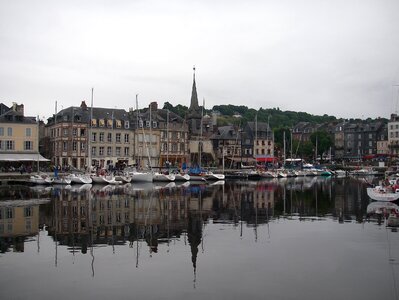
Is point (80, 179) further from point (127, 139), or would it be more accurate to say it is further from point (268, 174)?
point (268, 174)

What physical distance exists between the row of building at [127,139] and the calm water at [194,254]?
127 ft

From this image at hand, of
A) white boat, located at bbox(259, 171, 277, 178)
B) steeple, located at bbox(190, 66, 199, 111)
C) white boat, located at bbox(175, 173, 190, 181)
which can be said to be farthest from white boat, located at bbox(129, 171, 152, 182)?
steeple, located at bbox(190, 66, 199, 111)

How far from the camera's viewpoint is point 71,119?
7481cm

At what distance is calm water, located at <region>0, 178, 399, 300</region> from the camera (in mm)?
13180

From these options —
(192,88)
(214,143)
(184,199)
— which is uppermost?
(192,88)

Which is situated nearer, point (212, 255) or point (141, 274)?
point (141, 274)

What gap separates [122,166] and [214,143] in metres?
24.2

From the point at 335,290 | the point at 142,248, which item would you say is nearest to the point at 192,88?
the point at 142,248

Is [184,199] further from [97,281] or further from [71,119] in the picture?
[71,119]

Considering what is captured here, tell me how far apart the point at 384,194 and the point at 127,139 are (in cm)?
5248

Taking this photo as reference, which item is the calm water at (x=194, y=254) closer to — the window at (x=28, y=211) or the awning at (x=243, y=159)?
the window at (x=28, y=211)

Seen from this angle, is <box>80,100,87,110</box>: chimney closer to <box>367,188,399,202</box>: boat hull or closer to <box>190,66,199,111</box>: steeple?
<box>190,66,199,111</box>: steeple

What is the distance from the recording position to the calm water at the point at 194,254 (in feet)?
43.2

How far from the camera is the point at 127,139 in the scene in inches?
3159
